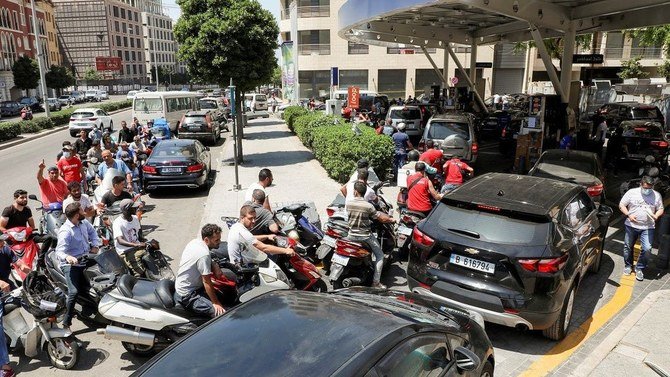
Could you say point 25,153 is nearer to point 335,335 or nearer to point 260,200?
point 260,200

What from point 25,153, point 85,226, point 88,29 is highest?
point 88,29

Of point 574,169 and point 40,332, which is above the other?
point 574,169

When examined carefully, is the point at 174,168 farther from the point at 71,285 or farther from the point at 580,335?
the point at 580,335

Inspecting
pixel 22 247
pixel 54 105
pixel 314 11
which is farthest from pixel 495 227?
pixel 54 105

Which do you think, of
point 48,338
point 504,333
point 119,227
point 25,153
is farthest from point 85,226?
point 25,153

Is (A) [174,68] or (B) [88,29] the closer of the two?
(B) [88,29]

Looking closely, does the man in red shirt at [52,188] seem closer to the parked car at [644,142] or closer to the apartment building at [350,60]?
the parked car at [644,142]

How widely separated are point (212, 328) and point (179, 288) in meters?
2.09

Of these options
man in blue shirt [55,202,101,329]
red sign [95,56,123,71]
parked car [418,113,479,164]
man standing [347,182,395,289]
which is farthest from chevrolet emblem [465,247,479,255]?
red sign [95,56,123,71]

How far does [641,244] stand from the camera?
7.49m

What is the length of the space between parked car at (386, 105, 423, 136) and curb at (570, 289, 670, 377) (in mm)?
14358

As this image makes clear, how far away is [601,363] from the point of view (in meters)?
5.25

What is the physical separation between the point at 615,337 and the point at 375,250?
122 inches

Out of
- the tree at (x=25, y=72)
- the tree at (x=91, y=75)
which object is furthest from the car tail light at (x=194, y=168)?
the tree at (x=91, y=75)
